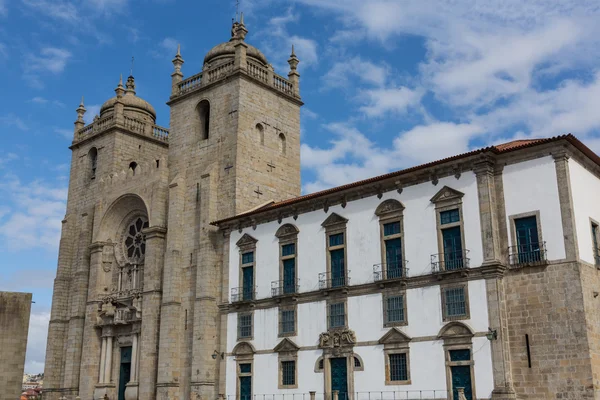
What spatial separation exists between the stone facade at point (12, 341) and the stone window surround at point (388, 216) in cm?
1440

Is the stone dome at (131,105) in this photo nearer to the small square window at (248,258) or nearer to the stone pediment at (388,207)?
the small square window at (248,258)

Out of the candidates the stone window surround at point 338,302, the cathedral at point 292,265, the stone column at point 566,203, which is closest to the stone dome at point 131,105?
the cathedral at point 292,265

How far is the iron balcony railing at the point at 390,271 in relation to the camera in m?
26.7

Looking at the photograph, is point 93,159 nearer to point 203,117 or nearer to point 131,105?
point 131,105

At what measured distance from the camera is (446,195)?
26.1 m

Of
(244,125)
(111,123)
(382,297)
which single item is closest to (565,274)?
(382,297)

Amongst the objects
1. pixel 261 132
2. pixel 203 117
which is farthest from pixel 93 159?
pixel 261 132

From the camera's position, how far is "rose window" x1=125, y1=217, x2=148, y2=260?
3984 cm

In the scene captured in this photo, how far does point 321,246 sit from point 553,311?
10459 mm

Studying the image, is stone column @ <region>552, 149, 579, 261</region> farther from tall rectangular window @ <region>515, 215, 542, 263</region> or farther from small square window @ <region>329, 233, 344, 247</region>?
small square window @ <region>329, 233, 344, 247</region>

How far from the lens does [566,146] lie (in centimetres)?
2389

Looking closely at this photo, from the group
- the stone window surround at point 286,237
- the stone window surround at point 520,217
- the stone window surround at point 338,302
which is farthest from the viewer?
the stone window surround at point 286,237

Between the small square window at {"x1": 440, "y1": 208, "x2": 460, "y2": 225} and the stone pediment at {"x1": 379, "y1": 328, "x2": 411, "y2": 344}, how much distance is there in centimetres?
454

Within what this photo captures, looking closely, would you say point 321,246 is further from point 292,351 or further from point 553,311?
point 553,311
